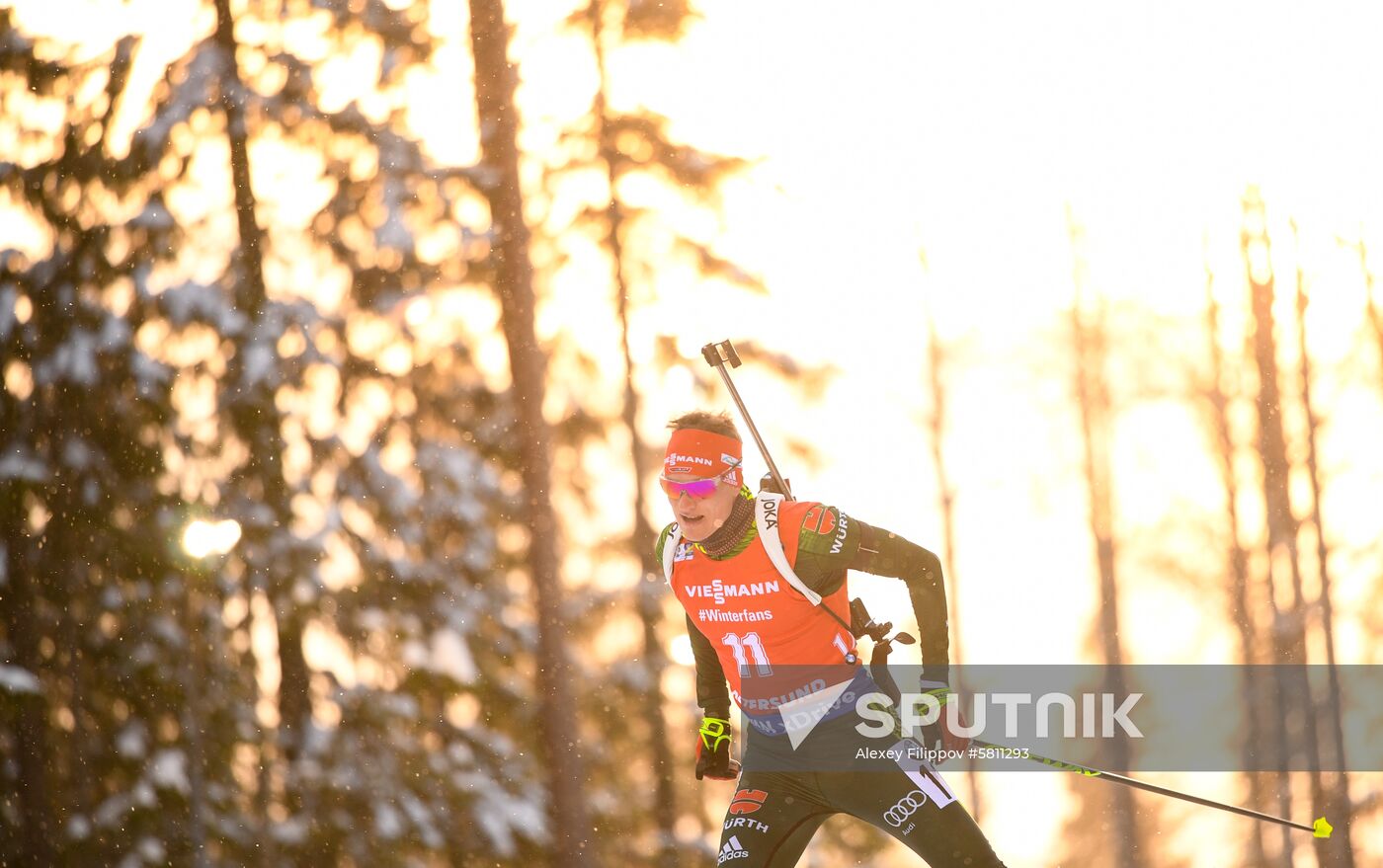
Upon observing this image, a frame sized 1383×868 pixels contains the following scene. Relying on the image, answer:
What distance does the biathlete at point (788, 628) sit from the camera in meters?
3.95

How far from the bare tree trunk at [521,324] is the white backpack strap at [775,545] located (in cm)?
380

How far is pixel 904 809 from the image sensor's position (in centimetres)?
384

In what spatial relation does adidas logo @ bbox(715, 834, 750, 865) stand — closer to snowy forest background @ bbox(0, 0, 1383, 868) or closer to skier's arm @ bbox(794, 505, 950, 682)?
skier's arm @ bbox(794, 505, 950, 682)

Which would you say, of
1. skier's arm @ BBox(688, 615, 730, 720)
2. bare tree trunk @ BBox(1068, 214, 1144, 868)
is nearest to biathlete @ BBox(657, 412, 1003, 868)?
skier's arm @ BBox(688, 615, 730, 720)

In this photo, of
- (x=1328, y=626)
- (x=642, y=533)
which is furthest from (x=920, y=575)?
(x=1328, y=626)

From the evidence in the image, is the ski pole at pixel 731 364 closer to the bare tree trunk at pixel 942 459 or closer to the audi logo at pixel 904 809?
the audi logo at pixel 904 809

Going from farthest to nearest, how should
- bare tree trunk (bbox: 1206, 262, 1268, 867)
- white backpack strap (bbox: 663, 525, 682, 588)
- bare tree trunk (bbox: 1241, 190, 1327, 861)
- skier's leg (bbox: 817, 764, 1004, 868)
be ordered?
1. bare tree trunk (bbox: 1206, 262, 1268, 867)
2. bare tree trunk (bbox: 1241, 190, 1327, 861)
3. white backpack strap (bbox: 663, 525, 682, 588)
4. skier's leg (bbox: 817, 764, 1004, 868)

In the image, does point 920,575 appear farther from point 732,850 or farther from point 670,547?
point 732,850

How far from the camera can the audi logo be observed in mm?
3832

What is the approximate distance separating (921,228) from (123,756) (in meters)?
7.18

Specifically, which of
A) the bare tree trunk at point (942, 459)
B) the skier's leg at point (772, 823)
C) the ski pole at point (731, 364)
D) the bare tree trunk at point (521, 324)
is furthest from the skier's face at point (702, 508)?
the bare tree trunk at point (942, 459)

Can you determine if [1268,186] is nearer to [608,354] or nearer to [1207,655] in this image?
[1207,655]

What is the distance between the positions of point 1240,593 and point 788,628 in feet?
20.5

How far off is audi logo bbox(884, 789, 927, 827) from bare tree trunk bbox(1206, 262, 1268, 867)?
569cm
